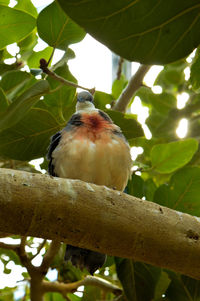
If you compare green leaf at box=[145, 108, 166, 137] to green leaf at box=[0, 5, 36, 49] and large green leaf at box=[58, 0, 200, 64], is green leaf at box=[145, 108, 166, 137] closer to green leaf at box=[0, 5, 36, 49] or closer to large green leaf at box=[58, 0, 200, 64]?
green leaf at box=[0, 5, 36, 49]

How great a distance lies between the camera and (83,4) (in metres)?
0.98

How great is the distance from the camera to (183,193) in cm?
214

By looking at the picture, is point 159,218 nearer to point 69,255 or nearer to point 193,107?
point 69,255

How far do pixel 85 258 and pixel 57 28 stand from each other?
109cm

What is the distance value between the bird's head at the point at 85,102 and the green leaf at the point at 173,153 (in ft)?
1.37

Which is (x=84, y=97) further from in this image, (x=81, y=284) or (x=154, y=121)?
(x=81, y=284)

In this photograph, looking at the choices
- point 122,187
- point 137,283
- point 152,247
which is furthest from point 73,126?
point 152,247

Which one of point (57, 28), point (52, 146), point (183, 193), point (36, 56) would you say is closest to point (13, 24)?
point (57, 28)

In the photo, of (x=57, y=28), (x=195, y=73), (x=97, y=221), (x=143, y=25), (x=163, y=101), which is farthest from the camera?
(x=163, y=101)

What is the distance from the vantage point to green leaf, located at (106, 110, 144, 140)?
2180 millimetres

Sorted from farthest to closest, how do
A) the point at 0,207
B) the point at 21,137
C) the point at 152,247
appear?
1. the point at 21,137
2. the point at 152,247
3. the point at 0,207

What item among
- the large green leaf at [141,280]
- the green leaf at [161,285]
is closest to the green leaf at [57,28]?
the large green leaf at [141,280]

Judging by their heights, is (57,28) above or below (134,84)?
above

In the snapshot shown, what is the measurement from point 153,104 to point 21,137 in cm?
115
